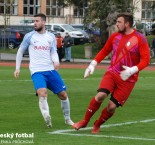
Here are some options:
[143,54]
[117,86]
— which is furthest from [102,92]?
[143,54]

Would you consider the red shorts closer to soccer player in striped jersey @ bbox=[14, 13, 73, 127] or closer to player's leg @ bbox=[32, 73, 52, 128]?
player's leg @ bbox=[32, 73, 52, 128]

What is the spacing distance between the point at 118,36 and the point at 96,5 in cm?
4013

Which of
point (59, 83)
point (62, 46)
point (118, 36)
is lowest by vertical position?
point (62, 46)

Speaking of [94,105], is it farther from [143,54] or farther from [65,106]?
[65,106]

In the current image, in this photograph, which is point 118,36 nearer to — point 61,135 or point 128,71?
point 128,71

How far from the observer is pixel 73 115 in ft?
52.4

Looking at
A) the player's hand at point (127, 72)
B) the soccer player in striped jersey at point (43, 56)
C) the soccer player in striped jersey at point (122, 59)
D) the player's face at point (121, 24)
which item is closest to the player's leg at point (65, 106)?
the soccer player in striped jersey at point (43, 56)

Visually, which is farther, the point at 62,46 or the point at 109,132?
the point at 62,46

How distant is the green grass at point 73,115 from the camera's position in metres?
11.8

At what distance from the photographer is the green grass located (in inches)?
465

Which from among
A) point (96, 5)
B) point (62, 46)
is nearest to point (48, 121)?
point (62, 46)

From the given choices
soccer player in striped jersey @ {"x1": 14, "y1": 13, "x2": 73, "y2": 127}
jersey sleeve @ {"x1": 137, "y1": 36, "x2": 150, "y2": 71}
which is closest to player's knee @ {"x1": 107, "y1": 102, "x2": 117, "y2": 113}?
jersey sleeve @ {"x1": 137, "y1": 36, "x2": 150, "y2": 71}

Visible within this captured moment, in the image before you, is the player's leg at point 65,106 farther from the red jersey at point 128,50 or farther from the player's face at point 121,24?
the player's face at point 121,24

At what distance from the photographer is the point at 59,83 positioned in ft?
45.6
